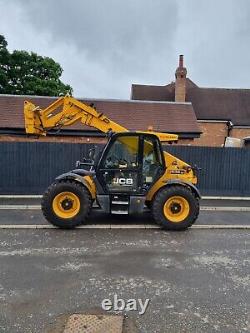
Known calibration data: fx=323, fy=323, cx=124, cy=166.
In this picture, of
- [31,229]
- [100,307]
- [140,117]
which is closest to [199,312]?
[100,307]

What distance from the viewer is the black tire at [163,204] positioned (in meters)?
A: 7.97

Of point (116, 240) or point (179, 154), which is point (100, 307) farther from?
point (179, 154)

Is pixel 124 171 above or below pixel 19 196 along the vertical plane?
above

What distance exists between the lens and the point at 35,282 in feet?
16.1

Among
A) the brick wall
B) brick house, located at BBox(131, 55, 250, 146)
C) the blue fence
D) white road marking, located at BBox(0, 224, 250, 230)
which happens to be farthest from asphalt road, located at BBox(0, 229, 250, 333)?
the brick wall

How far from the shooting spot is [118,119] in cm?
1839

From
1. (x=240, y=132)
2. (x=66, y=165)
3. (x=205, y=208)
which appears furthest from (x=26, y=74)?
(x=205, y=208)

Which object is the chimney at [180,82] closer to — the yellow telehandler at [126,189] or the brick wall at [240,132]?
the brick wall at [240,132]

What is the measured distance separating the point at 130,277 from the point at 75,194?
324cm

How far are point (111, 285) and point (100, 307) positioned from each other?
657mm

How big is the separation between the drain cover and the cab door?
4268 millimetres

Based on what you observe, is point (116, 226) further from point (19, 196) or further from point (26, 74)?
point (26, 74)

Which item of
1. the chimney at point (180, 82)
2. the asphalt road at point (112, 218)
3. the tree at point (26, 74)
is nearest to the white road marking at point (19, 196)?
the asphalt road at point (112, 218)

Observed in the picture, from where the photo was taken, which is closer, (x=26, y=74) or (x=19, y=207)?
(x=19, y=207)
